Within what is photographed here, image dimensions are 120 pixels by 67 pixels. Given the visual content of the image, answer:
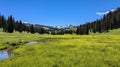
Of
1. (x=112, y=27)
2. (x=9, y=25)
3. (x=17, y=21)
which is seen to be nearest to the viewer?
(x=9, y=25)

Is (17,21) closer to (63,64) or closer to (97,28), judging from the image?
(97,28)

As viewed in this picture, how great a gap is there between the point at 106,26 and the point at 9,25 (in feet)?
227

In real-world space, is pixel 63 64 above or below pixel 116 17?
below

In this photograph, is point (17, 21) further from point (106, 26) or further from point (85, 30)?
point (106, 26)

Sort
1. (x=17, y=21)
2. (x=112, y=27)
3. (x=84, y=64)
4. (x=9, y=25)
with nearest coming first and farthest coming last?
(x=84, y=64) < (x=9, y=25) < (x=112, y=27) < (x=17, y=21)

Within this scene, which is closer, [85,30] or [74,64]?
[74,64]

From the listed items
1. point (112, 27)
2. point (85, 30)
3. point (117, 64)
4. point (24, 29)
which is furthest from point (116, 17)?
point (117, 64)

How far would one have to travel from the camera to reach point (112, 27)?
164 meters

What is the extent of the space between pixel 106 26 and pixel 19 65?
15073 centimetres

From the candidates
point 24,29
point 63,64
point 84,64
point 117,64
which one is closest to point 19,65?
point 63,64

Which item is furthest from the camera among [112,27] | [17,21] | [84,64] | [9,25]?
[17,21]

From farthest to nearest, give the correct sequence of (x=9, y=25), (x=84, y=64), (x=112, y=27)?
(x=112, y=27) → (x=9, y=25) → (x=84, y=64)

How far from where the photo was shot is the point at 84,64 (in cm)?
1964

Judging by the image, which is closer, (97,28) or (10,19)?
(10,19)
